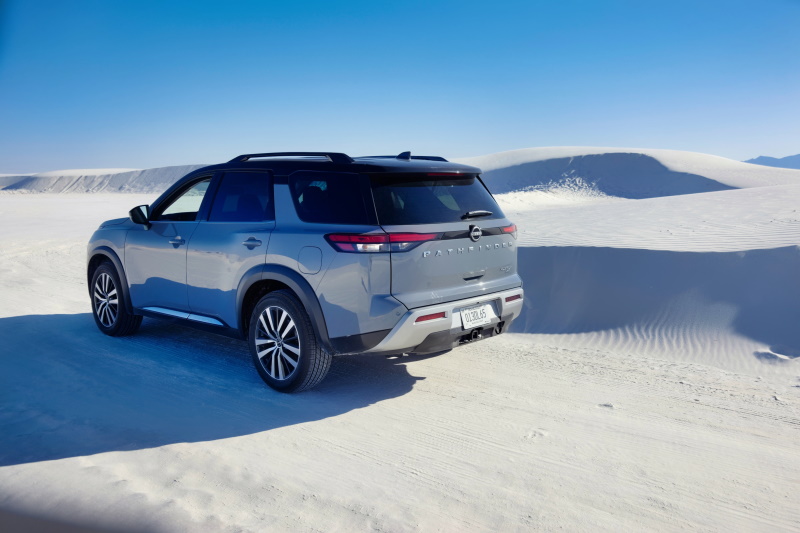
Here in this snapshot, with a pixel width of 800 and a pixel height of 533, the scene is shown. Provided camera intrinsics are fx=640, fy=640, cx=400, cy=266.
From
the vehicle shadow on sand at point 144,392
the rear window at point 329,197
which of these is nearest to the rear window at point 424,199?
the rear window at point 329,197

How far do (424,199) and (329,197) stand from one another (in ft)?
2.20

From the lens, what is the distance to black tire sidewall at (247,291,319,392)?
179 inches

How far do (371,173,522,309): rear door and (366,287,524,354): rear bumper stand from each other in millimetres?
59

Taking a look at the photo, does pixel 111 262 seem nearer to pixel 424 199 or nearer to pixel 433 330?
pixel 424 199

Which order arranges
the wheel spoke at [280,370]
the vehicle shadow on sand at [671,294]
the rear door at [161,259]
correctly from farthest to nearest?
the vehicle shadow on sand at [671,294], the rear door at [161,259], the wheel spoke at [280,370]

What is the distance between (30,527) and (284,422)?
1.61m

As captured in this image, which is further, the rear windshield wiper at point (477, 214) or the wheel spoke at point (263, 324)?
the wheel spoke at point (263, 324)

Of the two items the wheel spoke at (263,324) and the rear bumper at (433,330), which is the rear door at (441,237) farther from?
the wheel spoke at (263,324)

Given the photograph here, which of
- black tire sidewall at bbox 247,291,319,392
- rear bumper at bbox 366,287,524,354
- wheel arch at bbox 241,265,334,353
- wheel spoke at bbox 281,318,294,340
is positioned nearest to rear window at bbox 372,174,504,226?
rear bumper at bbox 366,287,524,354

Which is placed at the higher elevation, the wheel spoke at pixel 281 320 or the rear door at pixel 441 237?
the rear door at pixel 441 237

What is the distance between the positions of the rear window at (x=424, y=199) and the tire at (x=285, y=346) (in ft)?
3.24

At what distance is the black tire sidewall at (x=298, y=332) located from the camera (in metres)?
4.55

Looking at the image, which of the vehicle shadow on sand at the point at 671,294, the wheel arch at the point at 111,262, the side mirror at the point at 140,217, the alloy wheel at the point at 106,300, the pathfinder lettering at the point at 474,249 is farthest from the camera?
the vehicle shadow on sand at the point at 671,294

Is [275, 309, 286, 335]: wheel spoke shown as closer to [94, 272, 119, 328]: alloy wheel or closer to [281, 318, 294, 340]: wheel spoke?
[281, 318, 294, 340]: wheel spoke
